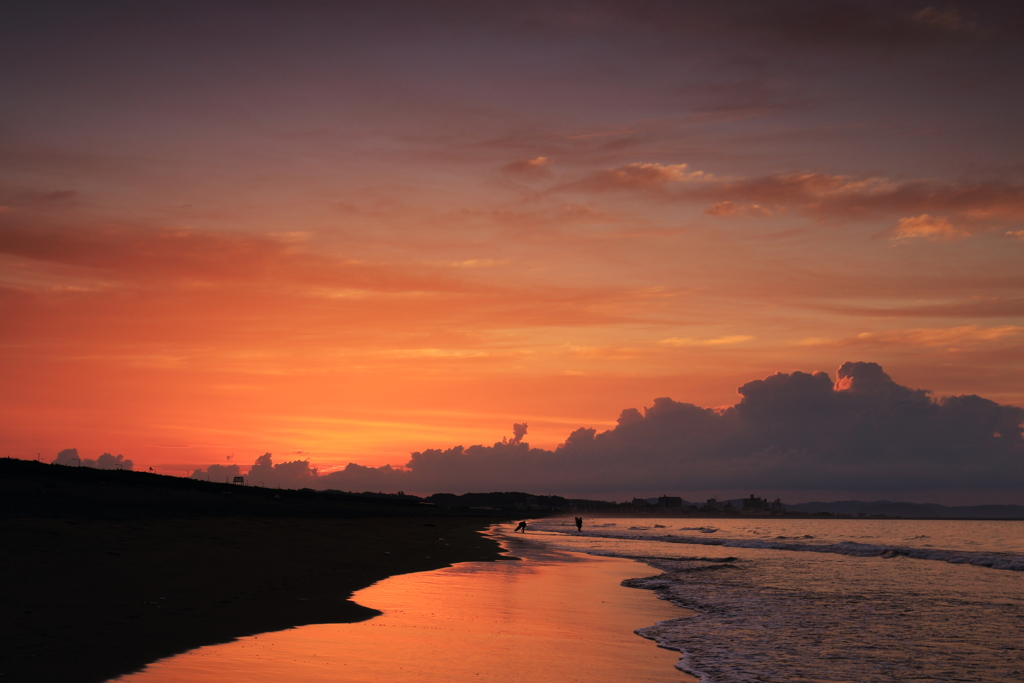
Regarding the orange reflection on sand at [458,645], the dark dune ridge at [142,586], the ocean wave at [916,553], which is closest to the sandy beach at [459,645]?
the orange reflection on sand at [458,645]

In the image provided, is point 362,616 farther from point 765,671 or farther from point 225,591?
point 765,671

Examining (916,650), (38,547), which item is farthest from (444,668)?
(38,547)

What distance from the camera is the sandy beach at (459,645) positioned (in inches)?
503

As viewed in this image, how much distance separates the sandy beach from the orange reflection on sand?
26 millimetres

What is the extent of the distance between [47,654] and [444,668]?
663 centimetres

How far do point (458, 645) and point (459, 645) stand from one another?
22 millimetres

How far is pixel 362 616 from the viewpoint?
19.0m

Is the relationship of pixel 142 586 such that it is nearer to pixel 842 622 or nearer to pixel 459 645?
pixel 459 645

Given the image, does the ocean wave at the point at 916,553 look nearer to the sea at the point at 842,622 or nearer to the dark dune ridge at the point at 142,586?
the sea at the point at 842,622

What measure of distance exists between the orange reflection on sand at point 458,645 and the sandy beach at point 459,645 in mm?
26

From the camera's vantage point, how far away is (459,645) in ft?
52.6

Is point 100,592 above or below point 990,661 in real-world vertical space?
above

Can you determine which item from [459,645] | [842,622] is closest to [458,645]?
[459,645]

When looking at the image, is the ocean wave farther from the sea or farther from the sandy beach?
the sandy beach
